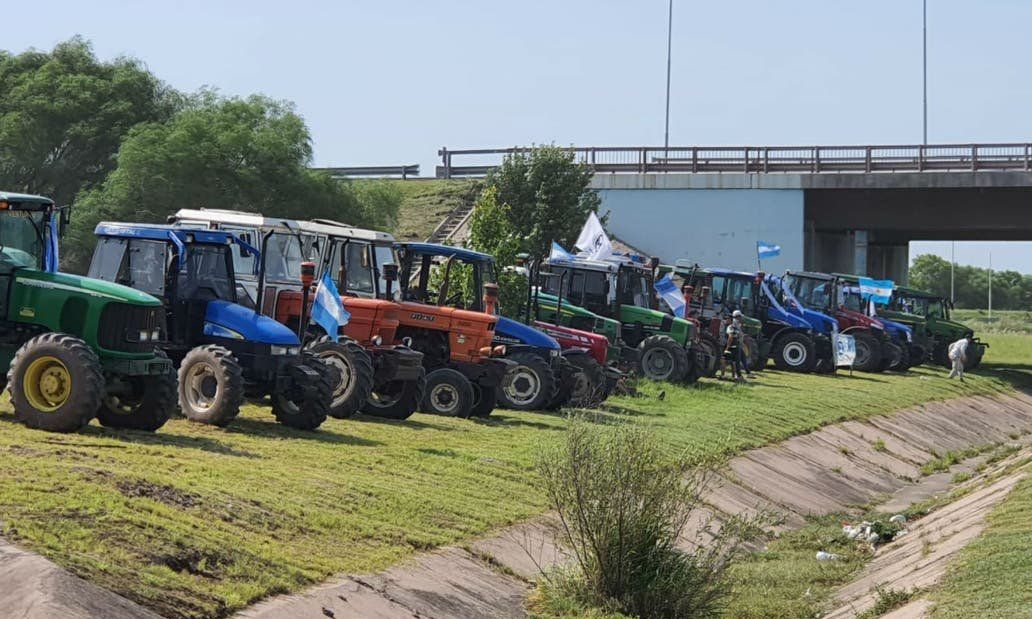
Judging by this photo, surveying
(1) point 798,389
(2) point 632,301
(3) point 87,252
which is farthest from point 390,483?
(3) point 87,252

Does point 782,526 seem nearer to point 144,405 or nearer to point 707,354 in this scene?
point 144,405

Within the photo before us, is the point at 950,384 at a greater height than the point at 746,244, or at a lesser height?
lesser

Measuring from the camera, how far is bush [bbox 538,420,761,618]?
45.9 ft

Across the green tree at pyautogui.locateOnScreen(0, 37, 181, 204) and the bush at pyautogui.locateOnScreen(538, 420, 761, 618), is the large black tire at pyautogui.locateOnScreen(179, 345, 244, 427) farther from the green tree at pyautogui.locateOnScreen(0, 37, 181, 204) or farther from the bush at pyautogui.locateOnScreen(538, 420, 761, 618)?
the green tree at pyautogui.locateOnScreen(0, 37, 181, 204)

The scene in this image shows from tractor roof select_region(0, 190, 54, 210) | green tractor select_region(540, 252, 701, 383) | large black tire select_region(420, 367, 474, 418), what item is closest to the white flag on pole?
green tractor select_region(540, 252, 701, 383)

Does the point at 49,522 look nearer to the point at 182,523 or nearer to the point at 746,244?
the point at 182,523

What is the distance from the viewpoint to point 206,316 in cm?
1967

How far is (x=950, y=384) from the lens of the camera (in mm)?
46281

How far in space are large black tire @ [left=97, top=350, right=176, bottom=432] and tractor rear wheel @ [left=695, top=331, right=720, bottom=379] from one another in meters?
19.5

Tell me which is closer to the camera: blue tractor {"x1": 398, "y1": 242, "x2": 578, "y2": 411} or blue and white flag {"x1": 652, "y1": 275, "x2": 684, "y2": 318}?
blue tractor {"x1": 398, "y1": 242, "x2": 578, "y2": 411}

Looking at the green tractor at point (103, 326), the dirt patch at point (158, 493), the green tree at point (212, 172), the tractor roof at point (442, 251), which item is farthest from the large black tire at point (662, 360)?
the dirt patch at point (158, 493)

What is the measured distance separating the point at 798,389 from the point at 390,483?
2255cm

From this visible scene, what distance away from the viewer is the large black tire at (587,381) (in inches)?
1031

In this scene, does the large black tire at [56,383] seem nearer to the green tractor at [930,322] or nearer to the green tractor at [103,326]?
the green tractor at [103,326]
